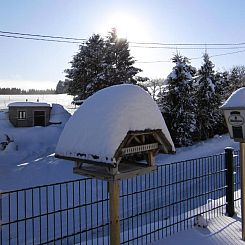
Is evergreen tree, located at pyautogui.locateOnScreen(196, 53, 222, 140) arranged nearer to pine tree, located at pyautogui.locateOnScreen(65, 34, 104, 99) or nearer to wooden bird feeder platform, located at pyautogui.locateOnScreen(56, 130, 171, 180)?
pine tree, located at pyautogui.locateOnScreen(65, 34, 104, 99)

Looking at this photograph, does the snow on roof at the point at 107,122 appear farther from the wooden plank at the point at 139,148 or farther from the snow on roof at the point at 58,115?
the snow on roof at the point at 58,115

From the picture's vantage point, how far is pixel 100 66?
77.4 ft

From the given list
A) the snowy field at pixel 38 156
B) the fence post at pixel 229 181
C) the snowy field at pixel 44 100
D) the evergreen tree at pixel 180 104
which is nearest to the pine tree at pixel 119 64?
the evergreen tree at pixel 180 104

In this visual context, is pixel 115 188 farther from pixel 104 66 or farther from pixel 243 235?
pixel 104 66

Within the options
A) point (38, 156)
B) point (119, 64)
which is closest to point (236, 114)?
point (38, 156)

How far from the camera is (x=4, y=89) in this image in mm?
78250

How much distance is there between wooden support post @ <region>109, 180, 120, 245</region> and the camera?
3.34 m

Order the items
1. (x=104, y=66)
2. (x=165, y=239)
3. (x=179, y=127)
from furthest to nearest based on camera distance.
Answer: (x=104, y=66) < (x=179, y=127) < (x=165, y=239)

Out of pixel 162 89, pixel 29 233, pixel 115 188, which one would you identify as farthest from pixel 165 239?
pixel 162 89

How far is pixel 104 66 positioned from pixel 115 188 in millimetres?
20066

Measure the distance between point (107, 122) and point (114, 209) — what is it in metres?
0.89

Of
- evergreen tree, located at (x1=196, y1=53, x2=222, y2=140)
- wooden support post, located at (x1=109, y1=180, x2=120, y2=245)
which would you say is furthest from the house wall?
wooden support post, located at (x1=109, y1=180, x2=120, y2=245)

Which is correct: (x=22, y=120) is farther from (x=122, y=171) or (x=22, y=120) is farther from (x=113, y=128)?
(x=113, y=128)

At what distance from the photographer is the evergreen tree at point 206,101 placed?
21.7 m
